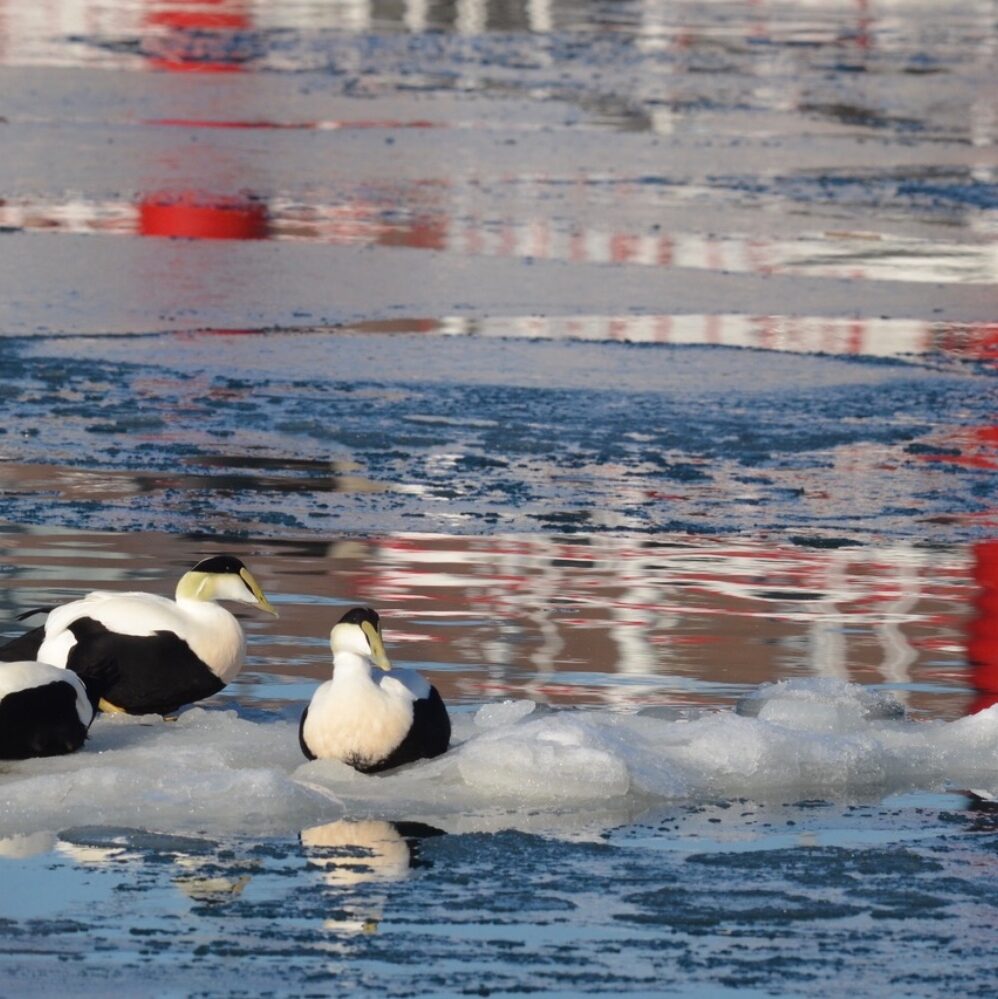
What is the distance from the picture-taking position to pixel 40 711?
6.18 meters

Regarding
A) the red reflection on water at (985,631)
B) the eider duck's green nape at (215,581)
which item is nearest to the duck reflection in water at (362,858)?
the eider duck's green nape at (215,581)

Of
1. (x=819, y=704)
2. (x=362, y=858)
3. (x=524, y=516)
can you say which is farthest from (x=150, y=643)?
(x=524, y=516)

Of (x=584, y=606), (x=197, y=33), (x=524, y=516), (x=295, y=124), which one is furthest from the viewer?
(x=197, y=33)

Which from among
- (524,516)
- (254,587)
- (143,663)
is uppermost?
(254,587)

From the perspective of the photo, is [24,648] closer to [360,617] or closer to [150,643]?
[150,643]

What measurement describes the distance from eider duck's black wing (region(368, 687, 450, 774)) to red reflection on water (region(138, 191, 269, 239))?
9576mm

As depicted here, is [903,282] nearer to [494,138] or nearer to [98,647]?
[494,138]

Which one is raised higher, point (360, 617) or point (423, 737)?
point (360, 617)

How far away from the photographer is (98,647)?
658 cm

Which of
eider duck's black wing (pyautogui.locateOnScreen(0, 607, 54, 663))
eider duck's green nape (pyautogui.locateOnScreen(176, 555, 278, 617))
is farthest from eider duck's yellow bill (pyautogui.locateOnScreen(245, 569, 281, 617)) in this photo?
eider duck's black wing (pyautogui.locateOnScreen(0, 607, 54, 663))

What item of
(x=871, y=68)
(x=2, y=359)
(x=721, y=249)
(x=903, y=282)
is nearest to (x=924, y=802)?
(x=2, y=359)

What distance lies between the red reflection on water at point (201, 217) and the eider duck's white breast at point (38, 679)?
370 inches

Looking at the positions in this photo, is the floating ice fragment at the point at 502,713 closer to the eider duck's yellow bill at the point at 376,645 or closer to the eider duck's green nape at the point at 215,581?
the eider duck's yellow bill at the point at 376,645

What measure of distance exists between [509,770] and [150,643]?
1044mm
